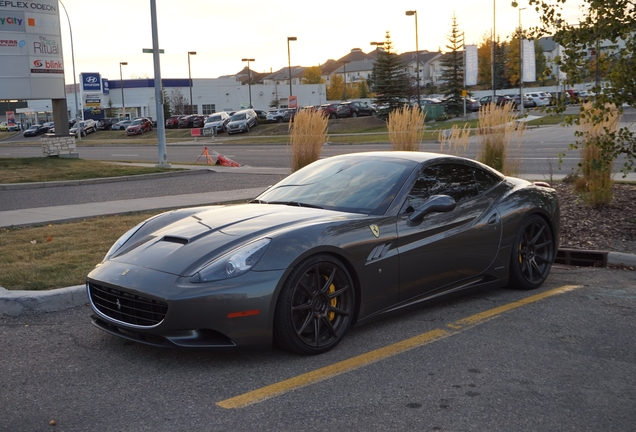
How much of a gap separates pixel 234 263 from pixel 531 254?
324 cm

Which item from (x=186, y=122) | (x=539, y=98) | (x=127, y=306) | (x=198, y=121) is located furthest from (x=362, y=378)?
(x=539, y=98)

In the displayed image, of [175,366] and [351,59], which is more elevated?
[351,59]

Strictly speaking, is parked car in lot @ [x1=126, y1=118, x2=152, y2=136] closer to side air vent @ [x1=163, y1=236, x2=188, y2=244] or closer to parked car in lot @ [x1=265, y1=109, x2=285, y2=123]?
parked car in lot @ [x1=265, y1=109, x2=285, y2=123]

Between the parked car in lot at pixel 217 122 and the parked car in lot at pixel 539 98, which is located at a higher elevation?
the parked car in lot at pixel 539 98

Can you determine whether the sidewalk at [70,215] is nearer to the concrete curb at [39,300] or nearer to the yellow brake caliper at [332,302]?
the concrete curb at [39,300]

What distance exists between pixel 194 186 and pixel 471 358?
42.4 ft

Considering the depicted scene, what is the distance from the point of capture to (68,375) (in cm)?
438

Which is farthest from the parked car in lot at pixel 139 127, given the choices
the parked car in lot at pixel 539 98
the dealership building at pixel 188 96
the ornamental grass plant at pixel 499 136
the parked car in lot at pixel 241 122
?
the ornamental grass plant at pixel 499 136

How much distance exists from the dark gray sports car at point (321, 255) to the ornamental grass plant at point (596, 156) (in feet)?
10.6

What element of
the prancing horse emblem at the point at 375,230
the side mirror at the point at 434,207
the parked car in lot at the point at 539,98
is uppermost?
the parked car in lot at the point at 539,98

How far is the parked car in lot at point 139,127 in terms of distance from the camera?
61.6 meters

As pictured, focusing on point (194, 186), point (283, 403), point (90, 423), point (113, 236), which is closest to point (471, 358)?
point (283, 403)

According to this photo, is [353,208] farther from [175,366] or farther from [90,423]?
[90,423]

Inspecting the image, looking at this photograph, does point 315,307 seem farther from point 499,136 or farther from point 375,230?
point 499,136
